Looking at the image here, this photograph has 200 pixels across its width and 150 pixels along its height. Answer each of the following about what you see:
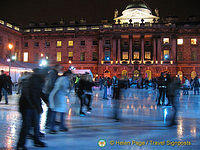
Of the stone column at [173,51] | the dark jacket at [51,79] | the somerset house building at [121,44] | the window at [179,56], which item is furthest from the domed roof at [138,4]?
the dark jacket at [51,79]

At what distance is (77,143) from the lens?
5496mm

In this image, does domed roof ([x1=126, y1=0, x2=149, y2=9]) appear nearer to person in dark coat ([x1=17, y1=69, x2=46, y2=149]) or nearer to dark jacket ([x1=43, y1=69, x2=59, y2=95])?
dark jacket ([x1=43, y1=69, x2=59, y2=95])

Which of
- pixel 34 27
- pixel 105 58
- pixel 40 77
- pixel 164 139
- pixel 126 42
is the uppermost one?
pixel 34 27

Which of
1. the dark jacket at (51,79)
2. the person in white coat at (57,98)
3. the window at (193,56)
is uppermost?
the window at (193,56)

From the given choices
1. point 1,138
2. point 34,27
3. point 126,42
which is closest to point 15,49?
point 34,27

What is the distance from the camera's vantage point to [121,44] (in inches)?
2254

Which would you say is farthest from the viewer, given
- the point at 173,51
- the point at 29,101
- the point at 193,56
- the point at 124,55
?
the point at 124,55

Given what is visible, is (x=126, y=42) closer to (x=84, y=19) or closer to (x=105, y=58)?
(x=105, y=58)

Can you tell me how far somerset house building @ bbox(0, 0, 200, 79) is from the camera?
176 feet

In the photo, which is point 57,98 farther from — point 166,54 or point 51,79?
point 166,54

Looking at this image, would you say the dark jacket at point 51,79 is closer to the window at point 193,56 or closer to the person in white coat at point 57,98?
the person in white coat at point 57,98

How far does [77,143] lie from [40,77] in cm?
182

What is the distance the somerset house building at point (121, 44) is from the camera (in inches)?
2114

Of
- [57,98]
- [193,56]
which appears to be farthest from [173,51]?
[57,98]
